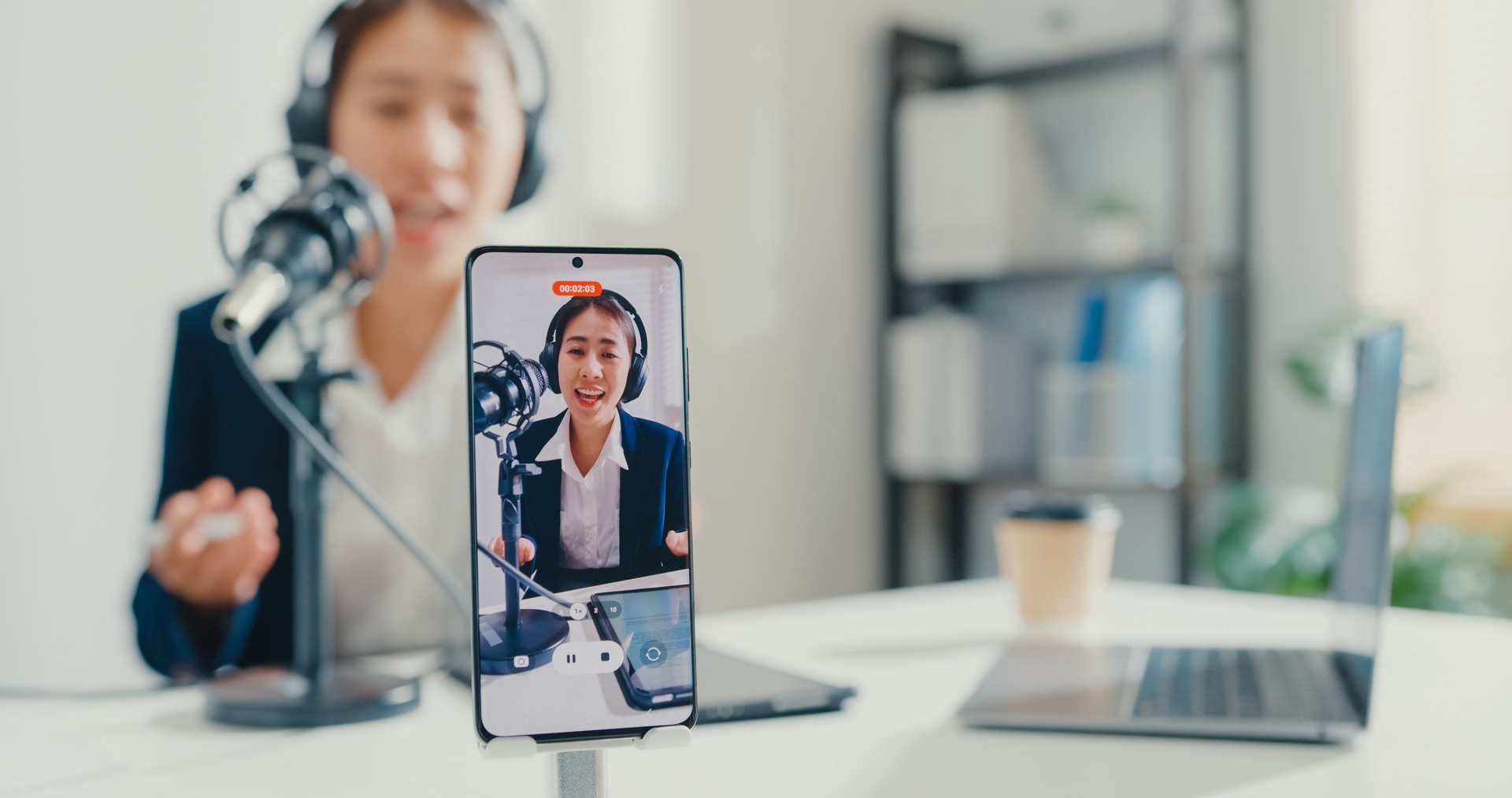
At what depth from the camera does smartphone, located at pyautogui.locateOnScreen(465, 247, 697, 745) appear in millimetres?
474

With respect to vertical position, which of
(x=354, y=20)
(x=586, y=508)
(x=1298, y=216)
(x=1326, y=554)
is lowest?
(x=1326, y=554)

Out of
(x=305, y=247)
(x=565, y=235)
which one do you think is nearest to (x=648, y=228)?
(x=565, y=235)

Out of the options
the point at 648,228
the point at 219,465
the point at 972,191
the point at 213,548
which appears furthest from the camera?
the point at 972,191

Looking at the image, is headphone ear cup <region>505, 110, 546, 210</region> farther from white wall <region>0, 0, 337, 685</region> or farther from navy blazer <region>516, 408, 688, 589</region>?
navy blazer <region>516, 408, 688, 589</region>

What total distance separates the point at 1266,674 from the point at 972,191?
175cm

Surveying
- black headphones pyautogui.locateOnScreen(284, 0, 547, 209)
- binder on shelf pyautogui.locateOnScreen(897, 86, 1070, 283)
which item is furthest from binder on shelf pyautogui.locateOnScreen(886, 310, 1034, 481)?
black headphones pyautogui.locateOnScreen(284, 0, 547, 209)

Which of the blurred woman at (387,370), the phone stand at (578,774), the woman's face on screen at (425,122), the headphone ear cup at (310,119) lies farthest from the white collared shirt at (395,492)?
the phone stand at (578,774)

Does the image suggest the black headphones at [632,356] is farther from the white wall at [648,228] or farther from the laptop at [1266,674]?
the white wall at [648,228]

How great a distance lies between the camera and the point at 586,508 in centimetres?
48

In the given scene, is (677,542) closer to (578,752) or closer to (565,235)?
(578,752)

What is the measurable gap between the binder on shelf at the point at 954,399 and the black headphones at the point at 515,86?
1076 millimetres

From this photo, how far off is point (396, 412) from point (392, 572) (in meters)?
0.21

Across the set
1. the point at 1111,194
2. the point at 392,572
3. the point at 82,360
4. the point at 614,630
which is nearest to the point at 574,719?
the point at 614,630

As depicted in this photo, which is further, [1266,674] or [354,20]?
[354,20]
